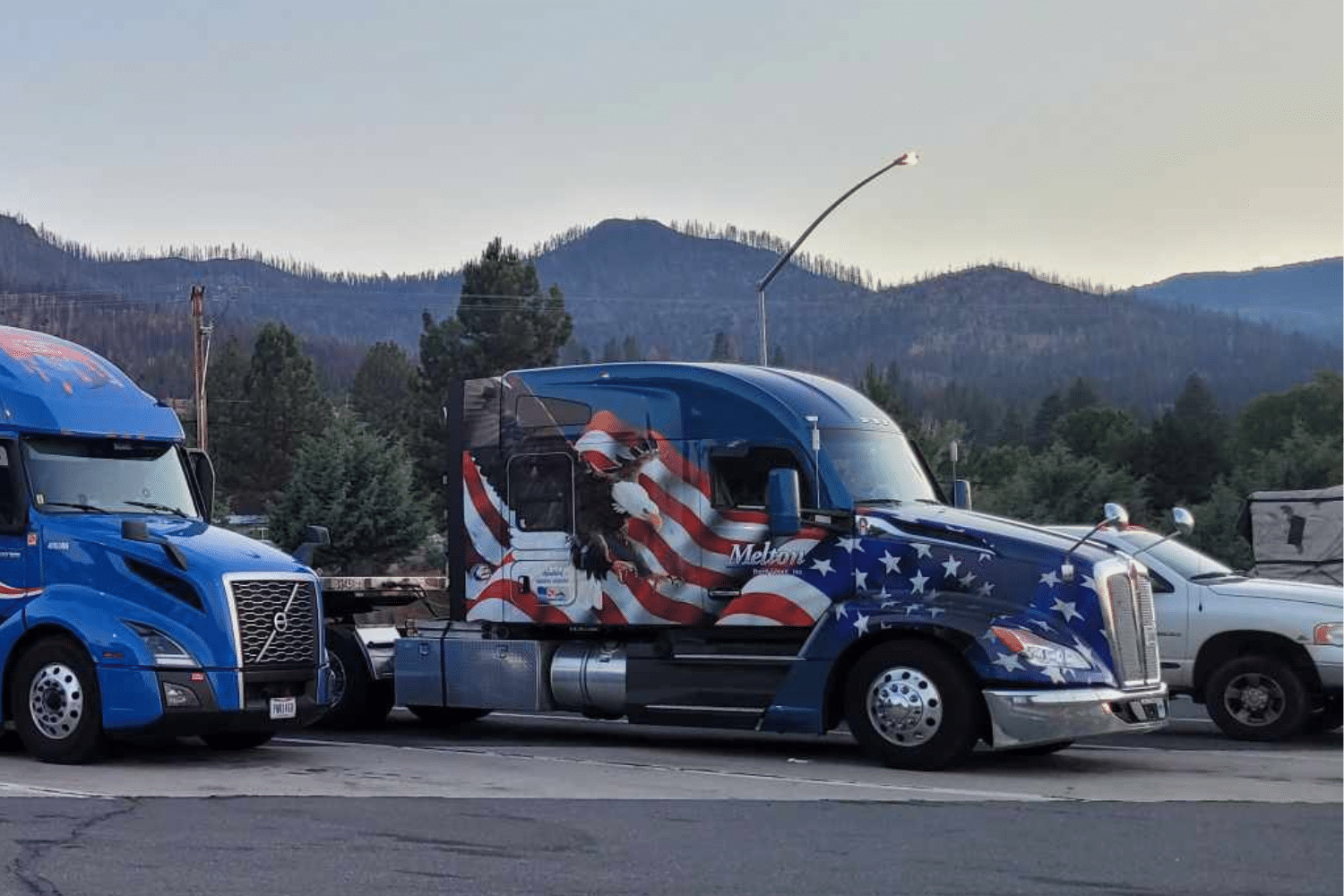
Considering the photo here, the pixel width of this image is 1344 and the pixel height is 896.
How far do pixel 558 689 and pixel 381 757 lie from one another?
5.54 feet

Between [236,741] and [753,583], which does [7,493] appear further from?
[753,583]

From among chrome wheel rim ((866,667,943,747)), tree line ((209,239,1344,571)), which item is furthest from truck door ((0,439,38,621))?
tree line ((209,239,1344,571))

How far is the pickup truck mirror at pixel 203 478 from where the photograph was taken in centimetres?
1507

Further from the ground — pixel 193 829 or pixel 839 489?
pixel 839 489

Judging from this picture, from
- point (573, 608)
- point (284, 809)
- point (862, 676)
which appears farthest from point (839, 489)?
point (284, 809)

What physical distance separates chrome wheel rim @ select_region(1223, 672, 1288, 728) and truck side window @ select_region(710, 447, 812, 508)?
4745mm

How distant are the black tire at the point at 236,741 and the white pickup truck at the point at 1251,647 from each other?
7.11 metres

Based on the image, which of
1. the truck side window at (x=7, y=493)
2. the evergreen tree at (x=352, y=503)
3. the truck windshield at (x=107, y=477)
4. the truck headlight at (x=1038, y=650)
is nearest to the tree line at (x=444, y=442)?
the evergreen tree at (x=352, y=503)

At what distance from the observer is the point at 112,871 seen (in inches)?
332

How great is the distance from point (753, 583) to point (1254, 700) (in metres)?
4.97

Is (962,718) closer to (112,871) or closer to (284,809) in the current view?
(284,809)

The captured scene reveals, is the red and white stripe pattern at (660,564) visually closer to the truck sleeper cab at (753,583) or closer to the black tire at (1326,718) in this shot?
the truck sleeper cab at (753,583)

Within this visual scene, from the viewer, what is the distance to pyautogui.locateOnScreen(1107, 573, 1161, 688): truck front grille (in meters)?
13.4

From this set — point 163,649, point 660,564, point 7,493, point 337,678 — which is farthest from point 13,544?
point 660,564
